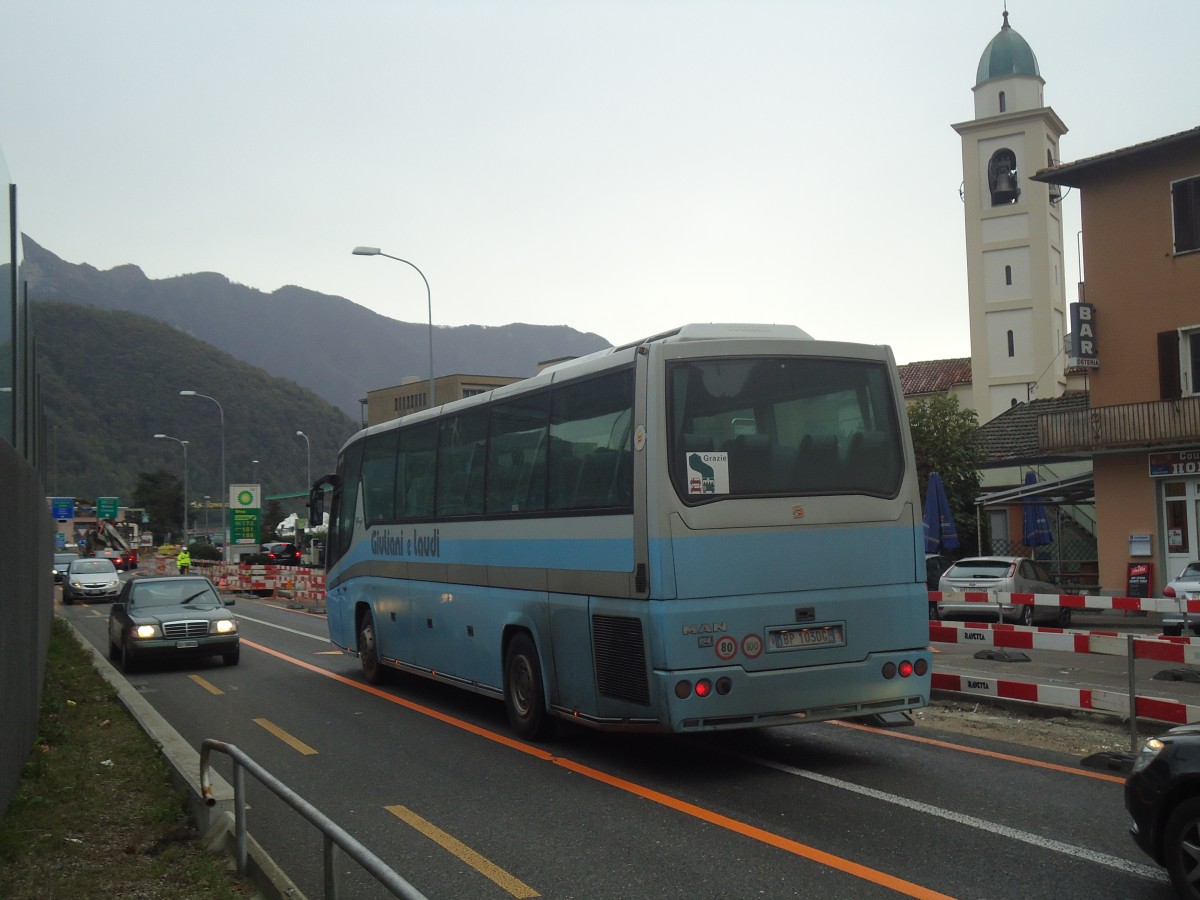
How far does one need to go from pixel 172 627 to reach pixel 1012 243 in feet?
180

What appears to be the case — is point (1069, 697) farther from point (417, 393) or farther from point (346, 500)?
point (417, 393)

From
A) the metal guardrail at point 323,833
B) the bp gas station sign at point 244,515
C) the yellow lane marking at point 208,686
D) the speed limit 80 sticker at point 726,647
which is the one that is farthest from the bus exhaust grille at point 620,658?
the bp gas station sign at point 244,515

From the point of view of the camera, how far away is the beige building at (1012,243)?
62031mm

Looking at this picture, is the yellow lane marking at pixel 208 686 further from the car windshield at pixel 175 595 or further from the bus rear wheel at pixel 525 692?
the bus rear wheel at pixel 525 692

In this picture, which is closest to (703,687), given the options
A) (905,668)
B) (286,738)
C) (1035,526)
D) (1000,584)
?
(905,668)

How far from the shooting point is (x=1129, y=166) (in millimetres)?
30734

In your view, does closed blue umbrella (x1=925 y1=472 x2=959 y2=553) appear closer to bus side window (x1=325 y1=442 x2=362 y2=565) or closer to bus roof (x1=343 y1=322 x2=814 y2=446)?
bus side window (x1=325 y1=442 x2=362 y2=565)

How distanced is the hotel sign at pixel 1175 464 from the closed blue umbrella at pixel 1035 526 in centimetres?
356

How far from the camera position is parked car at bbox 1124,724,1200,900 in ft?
17.7

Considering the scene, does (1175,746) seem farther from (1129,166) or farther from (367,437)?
(1129,166)

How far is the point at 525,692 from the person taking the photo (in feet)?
35.3

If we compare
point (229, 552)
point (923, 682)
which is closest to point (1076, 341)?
point (923, 682)

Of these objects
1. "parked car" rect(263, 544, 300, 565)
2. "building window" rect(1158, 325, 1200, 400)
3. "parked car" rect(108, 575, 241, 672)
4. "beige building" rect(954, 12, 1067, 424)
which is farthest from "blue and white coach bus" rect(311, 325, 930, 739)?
"parked car" rect(263, 544, 300, 565)

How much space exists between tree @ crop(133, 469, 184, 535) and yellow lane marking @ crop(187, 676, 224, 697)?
335 feet
